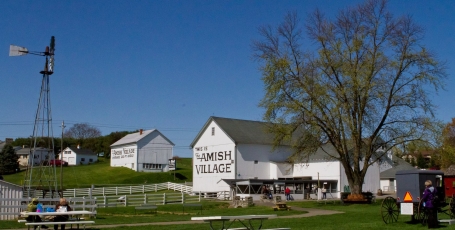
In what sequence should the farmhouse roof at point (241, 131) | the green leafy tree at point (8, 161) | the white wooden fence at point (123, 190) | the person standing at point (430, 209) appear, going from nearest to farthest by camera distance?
the person standing at point (430, 209) → the white wooden fence at point (123, 190) → the farmhouse roof at point (241, 131) → the green leafy tree at point (8, 161)

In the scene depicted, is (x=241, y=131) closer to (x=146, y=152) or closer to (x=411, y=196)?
(x=146, y=152)

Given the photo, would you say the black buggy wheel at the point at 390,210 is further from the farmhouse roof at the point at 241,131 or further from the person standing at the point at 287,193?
the farmhouse roof at the point at 241,131

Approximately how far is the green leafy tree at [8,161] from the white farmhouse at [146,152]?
17.6 m

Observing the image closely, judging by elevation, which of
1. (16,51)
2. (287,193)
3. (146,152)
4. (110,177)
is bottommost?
(287,193)

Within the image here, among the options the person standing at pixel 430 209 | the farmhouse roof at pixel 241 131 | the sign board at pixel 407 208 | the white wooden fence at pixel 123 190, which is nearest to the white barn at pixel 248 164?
the farmhouse roof at pixel 241 131

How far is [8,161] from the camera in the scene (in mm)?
90375

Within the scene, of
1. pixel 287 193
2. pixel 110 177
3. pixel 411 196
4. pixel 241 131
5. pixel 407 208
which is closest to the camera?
pixel 407 208

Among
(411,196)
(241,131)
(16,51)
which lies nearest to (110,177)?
(241,131)

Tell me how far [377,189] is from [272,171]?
11980 millimetres

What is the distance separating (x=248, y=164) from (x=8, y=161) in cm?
5393

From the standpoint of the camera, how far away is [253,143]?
55906 mm

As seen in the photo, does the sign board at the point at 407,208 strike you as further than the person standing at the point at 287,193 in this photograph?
No

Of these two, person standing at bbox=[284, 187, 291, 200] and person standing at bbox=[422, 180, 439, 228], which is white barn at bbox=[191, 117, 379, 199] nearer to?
person standing at bbox=[284, 187, 291, 200]

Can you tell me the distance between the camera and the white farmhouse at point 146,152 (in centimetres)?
8638
